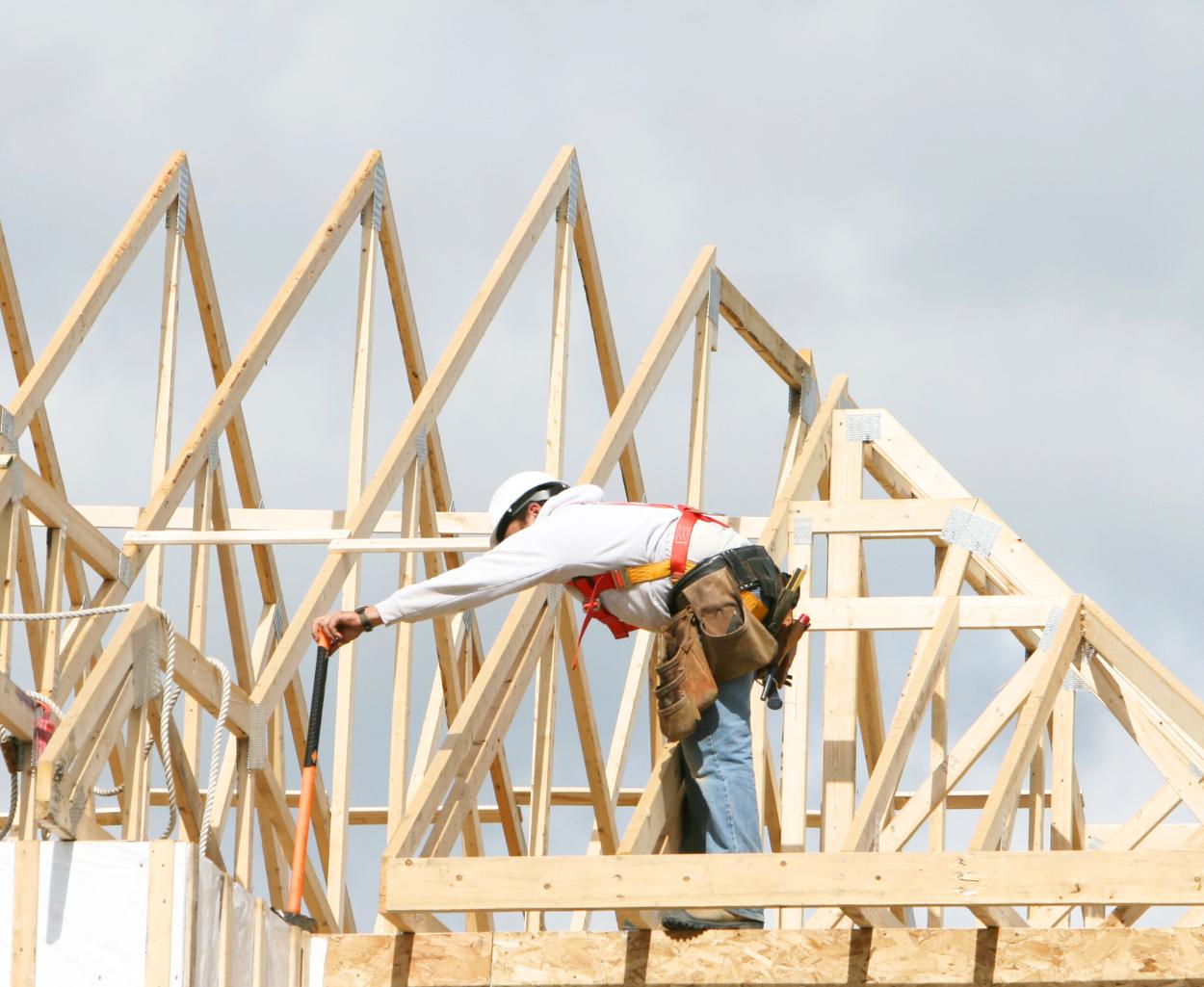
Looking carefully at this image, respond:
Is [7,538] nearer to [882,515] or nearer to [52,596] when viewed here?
[52,596]

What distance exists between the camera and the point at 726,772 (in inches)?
348

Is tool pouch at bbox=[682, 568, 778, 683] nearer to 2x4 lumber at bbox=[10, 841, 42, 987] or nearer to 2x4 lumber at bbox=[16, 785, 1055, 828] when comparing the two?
2x4 lumber at bbox=[10, 841, 42, 987]

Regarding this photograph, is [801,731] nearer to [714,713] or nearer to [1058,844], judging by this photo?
[1058,844]

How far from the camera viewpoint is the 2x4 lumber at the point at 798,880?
25.2 feet

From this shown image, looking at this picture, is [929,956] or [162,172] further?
[162,172]

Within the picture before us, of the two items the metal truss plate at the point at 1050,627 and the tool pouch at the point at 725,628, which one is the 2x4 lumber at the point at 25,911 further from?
the metal truss plate at the point at 1050,627

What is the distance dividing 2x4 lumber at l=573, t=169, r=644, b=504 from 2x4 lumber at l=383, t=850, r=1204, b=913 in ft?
22.0

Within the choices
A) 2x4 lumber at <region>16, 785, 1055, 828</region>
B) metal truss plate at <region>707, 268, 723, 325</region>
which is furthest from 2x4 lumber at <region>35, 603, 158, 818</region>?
2x4 lumber at <region>16, 785, 1055, 828</region>

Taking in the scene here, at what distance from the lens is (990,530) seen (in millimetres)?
12203

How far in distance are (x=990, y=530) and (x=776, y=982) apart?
435 centimetres

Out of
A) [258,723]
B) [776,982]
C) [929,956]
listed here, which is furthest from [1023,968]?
[258,723]

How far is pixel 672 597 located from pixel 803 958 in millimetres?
1440

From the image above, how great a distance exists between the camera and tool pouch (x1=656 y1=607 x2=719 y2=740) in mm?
8719

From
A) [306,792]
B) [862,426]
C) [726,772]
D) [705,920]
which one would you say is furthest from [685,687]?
[862,426]
